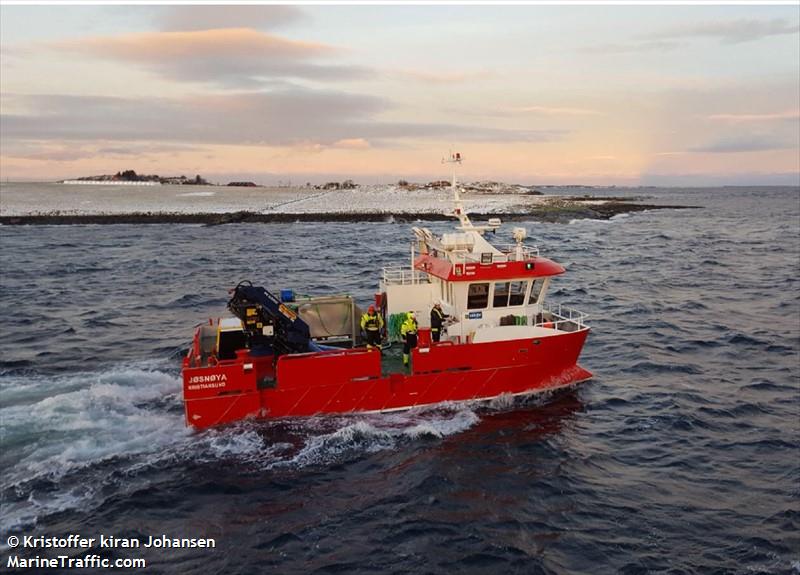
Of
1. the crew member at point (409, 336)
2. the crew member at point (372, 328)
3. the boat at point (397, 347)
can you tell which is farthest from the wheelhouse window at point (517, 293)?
the crew member at point (372, 328)

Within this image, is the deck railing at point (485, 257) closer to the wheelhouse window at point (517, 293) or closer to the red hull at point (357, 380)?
the wheelhouse window at point (517, 293)

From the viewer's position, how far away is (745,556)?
9016 millimetres

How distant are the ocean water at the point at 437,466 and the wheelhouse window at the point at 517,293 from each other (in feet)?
8.15

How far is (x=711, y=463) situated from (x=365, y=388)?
723 cm

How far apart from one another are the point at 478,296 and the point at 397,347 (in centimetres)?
256

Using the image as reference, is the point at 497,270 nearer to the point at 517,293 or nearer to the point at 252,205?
the point at 517,293

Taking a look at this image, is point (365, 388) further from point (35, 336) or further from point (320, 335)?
point (35, 336)

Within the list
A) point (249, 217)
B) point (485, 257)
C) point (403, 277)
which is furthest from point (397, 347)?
point (249, 217)

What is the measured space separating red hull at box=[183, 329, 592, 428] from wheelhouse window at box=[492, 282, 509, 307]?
4.07 feet

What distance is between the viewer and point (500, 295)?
1494 cm
